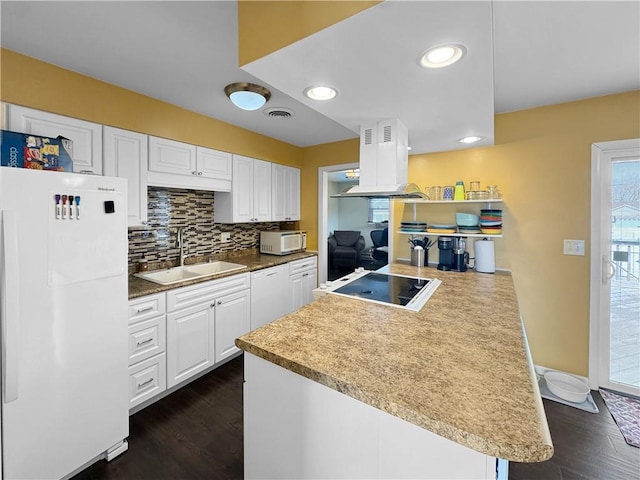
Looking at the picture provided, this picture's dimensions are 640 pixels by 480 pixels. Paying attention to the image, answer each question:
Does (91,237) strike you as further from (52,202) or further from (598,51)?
(598,51)

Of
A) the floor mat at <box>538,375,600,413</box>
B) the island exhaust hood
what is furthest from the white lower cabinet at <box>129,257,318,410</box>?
the floor mat at <box>538,375,600,413</box>

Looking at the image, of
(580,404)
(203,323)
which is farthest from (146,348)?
(580,404)

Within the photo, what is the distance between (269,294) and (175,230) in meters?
1.15

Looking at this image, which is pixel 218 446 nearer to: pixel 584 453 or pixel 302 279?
pixel 302 279

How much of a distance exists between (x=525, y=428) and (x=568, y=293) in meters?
2.27

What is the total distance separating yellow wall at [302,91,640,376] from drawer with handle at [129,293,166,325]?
2.85 metres

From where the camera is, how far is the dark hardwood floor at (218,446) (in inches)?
61.9

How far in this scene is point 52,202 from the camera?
1378 mm

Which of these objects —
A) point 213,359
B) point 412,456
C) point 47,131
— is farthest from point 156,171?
point 412,456

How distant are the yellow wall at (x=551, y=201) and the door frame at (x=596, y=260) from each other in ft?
0.11

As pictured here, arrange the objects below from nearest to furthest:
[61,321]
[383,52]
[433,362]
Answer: [433,362] < [383,52] < [61,321]

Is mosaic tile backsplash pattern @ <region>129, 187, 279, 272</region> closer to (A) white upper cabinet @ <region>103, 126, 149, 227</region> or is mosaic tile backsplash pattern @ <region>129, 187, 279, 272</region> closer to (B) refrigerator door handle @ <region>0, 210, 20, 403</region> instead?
(A) white upper cabinet @ <region>103, 126, 149, 227</region>

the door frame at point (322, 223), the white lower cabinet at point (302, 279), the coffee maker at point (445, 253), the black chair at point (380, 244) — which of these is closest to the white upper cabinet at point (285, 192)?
the door frame at point (322, 223)

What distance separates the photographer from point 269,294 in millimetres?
3068
